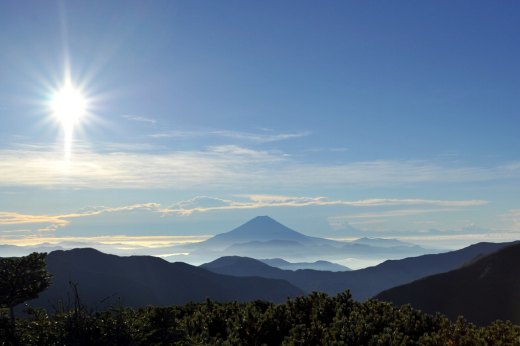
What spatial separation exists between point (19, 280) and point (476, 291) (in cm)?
13673

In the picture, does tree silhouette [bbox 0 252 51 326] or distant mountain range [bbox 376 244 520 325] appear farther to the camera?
distant mountain range [bbox 376 244 520 325]

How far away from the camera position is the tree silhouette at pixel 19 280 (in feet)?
140

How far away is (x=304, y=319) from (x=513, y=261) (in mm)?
144516

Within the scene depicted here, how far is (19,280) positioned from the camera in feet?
142

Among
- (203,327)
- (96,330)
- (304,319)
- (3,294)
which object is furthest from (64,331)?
(3,294)

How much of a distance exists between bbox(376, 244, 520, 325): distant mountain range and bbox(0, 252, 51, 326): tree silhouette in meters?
117

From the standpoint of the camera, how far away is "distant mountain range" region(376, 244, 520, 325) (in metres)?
135

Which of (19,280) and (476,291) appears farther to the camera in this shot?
(476,291)

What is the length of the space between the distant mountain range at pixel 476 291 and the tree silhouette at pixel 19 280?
117 meters

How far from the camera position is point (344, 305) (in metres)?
33.5

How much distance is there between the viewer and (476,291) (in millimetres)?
147000

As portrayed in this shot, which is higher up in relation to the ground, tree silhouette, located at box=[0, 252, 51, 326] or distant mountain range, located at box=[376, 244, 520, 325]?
tree silhouette, located at box=[0, 252, 51, 326]

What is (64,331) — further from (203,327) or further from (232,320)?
(232,320)

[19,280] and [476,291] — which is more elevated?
[19,280]
